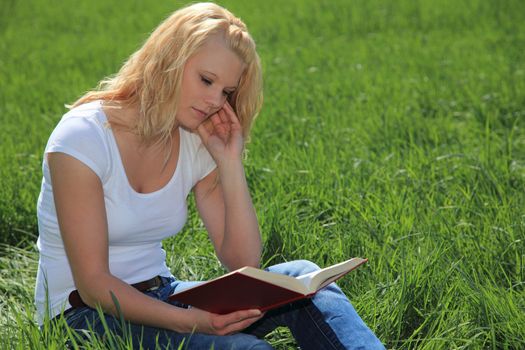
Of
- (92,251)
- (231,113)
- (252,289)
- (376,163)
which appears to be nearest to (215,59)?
(231,113)

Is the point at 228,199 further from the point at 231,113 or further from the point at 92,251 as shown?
the point at 92,251

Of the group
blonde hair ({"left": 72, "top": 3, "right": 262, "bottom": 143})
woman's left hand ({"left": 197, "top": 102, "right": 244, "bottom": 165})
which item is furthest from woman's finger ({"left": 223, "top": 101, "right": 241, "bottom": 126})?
blonde hair ({"left": 72, "top": 3, "right": 262, "bottom": 143})

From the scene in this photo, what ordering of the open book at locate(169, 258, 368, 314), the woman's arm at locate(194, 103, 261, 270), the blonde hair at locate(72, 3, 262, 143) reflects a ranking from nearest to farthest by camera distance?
the open book at locate(169, 258, 368, 314) → the blonde hair at locate(72, 3, 262, 143) → the woman's arm at locate(194, 103, 261, 270)

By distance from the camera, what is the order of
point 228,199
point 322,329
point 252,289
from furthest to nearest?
point 228,199, point 322,329, point 252,289

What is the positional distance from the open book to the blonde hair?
60 centimetres

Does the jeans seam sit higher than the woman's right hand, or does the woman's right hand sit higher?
the woman's right hand

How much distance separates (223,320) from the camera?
102 inches

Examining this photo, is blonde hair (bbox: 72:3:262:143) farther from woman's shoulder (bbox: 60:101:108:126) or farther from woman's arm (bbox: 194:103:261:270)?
woman's arm (bbox: 194:103:261:270)

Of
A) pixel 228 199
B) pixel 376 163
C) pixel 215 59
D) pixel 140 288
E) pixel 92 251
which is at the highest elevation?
pixel 215 59

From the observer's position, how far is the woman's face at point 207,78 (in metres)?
2.89

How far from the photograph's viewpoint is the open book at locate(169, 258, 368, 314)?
7.73 feet

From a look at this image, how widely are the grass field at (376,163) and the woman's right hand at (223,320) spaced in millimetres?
380

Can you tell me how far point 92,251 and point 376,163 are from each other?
8.66 ft

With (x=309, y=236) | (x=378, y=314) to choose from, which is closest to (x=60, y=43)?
(x=309, y=236)
